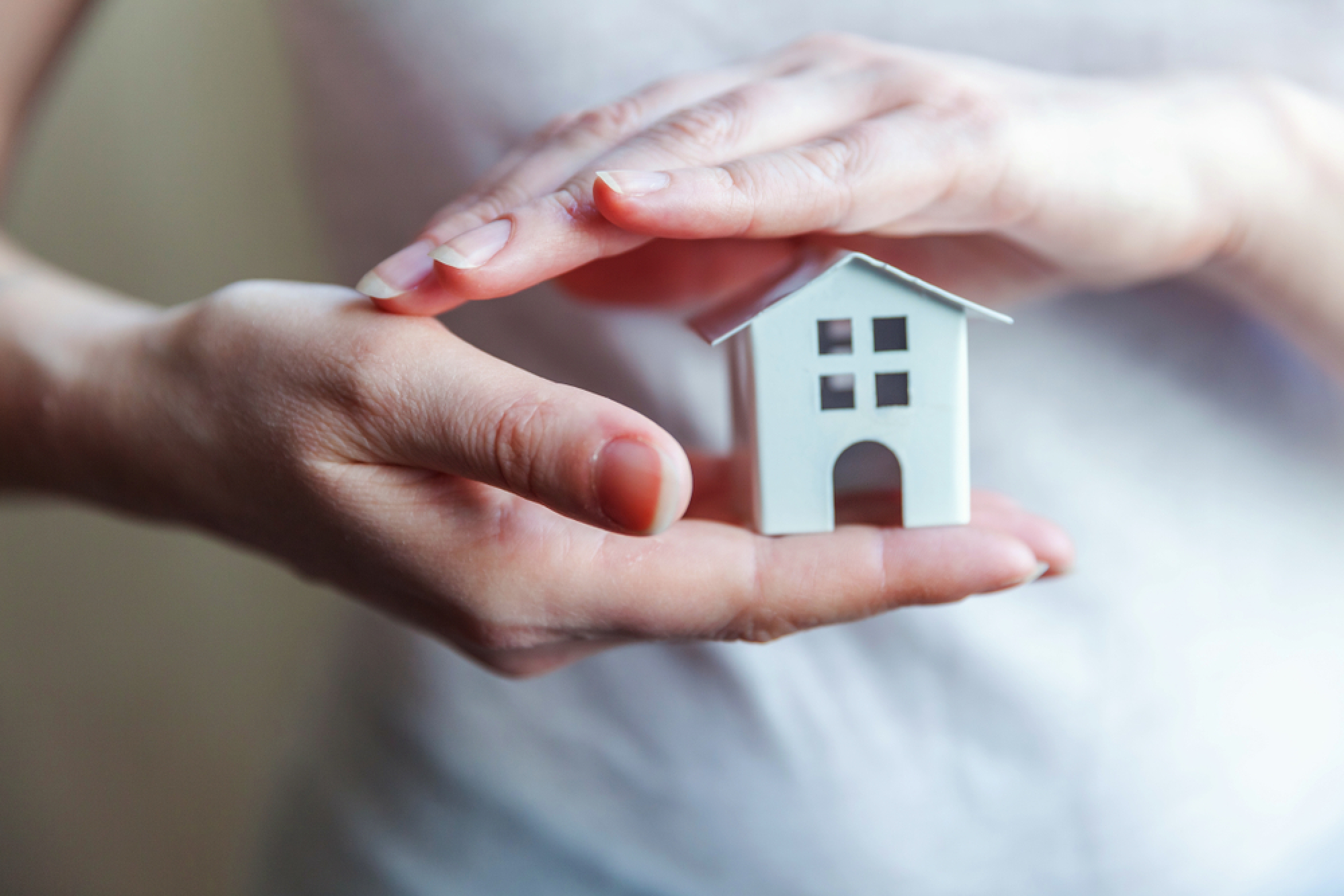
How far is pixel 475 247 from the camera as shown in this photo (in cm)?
53

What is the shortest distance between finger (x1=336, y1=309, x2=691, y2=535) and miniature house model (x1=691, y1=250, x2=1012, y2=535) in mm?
181

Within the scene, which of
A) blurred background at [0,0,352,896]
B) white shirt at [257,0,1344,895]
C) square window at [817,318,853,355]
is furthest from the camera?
blurred background at [0,0,352,896]

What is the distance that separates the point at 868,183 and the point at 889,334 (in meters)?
0.13

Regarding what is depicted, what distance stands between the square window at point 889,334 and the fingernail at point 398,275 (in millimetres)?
315

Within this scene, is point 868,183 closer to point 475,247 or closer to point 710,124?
point 710,124

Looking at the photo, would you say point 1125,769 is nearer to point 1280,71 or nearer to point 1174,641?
point 1174,641

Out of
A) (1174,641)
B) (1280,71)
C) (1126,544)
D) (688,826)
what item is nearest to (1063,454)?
(1126,544)

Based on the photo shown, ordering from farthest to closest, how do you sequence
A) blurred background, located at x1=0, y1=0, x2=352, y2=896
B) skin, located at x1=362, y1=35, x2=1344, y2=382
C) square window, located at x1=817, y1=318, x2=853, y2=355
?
blurred background, located at x1=0, y1=0, x2=352, y2=896, square window, located at x1=817, y1=318, x2=853, y2=355, skin, located at x1=362, y1=35, x2=1344, y2=382

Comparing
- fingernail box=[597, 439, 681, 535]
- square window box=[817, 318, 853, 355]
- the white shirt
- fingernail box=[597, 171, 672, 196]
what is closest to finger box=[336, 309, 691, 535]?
fingernail box=[597, 439, 681, 535]

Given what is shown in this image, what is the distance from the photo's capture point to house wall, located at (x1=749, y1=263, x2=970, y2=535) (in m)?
0.64

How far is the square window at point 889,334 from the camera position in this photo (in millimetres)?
661

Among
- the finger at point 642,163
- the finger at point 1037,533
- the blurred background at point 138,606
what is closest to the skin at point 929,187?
the finger at point 642,163

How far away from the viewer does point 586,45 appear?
2.81ft

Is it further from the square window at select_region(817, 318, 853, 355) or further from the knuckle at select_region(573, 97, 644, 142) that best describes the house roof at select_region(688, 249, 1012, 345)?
the knuckle at select_region(573, 97, 644, 142)
